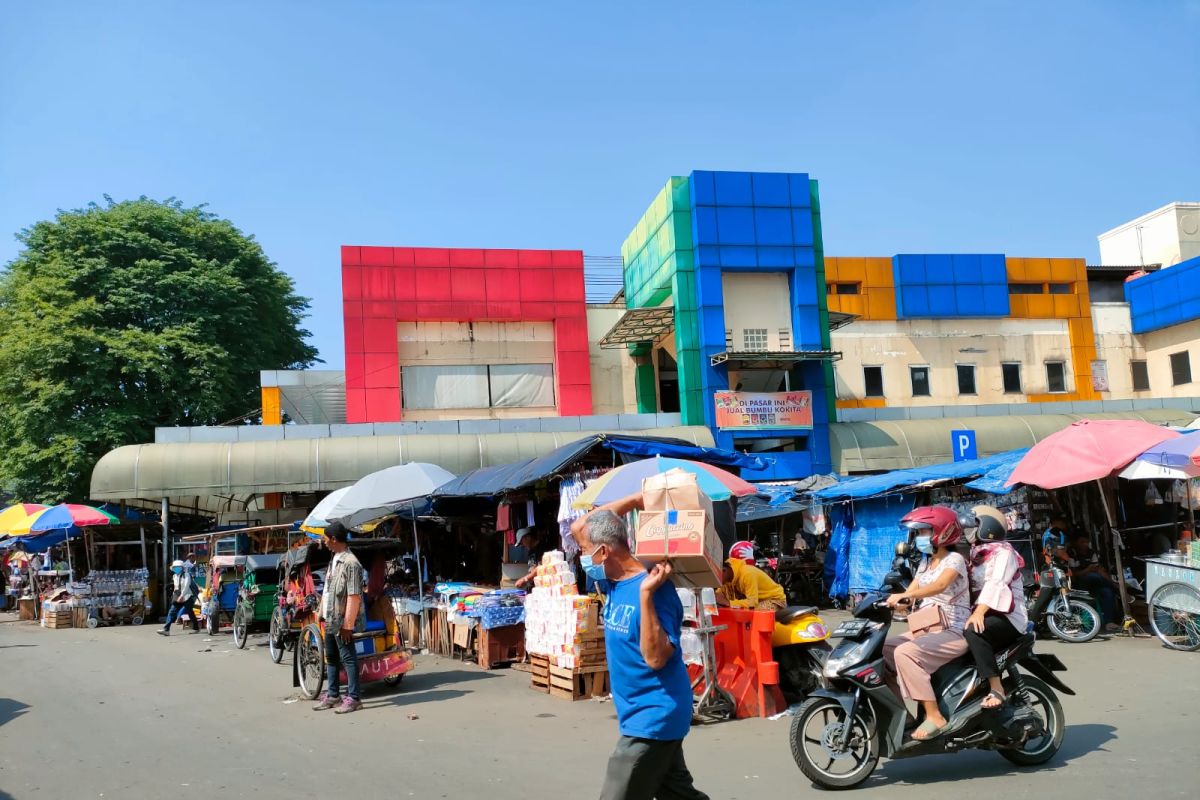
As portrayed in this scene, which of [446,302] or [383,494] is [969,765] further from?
[446,302]

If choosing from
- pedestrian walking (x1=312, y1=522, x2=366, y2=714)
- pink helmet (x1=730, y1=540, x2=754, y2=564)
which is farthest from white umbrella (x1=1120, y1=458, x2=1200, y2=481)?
pedestrian walking (x1=312, y1=522, x2=366, y2=714)

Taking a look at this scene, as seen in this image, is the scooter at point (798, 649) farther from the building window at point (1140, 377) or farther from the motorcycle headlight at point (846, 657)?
the building window at point (1140, 377)

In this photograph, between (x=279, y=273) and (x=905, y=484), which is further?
(x=279, y=273)

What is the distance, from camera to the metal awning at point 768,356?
27531mm

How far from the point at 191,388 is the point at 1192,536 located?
28.0 meters

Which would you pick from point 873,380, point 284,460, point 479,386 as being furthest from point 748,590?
point 873,380

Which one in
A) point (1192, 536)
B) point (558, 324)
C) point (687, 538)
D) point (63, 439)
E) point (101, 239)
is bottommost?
point (1192, 536)

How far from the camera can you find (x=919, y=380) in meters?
33.7

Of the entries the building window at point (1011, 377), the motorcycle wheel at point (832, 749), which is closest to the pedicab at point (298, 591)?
the motorcycle wheel at point (832, 749)

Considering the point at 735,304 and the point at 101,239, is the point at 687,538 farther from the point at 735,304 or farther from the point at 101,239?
the point at 101,239

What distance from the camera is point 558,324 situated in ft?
103

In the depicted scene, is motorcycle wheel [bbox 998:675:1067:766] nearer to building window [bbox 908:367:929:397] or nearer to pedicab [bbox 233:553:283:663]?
pedicab [bbox 233:553:283:663]

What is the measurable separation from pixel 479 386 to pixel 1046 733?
25.7 meters

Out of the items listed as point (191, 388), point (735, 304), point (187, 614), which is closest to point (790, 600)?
point (735, 304)
